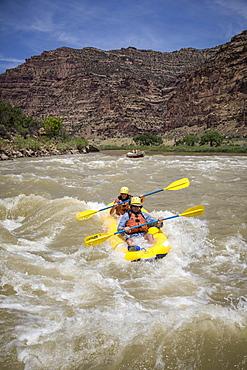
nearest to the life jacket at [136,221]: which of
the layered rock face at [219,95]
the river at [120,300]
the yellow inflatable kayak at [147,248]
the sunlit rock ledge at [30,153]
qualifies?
the yellow inflatable kayak at [147,248]

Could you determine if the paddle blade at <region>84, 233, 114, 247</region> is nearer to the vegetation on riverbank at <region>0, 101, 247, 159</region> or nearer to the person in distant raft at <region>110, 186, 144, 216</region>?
the person in distant raft at <region>110, 186, 144, 216</region>

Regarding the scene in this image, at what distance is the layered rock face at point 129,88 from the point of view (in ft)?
201

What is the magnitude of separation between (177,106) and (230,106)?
21094mm

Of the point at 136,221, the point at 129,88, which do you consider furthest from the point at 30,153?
the point at 129,88

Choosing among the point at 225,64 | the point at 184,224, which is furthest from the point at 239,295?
the point at 225,64

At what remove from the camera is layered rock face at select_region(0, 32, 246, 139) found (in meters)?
61.1

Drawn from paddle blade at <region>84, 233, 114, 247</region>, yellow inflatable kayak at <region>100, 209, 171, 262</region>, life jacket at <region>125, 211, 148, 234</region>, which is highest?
life jacket at <region>125, 211, 148, 234</region>

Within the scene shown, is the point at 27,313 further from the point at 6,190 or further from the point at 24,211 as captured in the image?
the point at 6,190

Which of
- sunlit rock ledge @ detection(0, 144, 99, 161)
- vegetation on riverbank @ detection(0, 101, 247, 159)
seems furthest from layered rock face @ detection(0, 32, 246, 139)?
sunlit rock ledge @ detection(0, 144, 99, 161)

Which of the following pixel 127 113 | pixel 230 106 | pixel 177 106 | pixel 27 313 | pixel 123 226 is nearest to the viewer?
pixel 27 313

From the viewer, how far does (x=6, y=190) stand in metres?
8.26

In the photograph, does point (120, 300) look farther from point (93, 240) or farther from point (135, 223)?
point (135, 223)

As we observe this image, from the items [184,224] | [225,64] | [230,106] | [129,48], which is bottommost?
[184,224]

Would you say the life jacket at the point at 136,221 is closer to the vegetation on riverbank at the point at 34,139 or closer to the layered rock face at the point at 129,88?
the vegetation on riverbank at the point at 34,139
